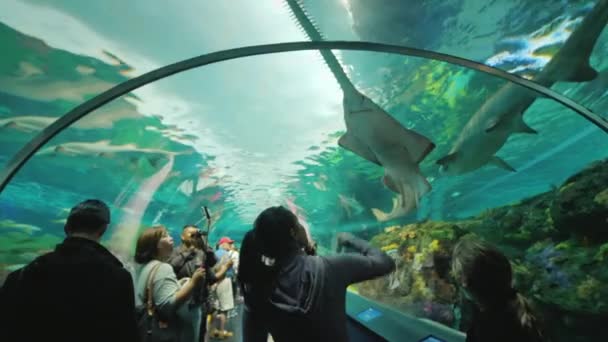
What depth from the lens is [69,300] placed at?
1253 millimetres

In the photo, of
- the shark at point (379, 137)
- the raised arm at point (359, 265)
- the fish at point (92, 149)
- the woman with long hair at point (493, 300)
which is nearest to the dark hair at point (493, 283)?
the woman with long hair at point (493, 300)

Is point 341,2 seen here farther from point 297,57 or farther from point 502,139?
point 502,139

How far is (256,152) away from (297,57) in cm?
571

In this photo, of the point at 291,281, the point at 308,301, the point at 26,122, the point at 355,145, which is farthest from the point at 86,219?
the point at 26,122

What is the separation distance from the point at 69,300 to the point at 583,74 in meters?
8.14

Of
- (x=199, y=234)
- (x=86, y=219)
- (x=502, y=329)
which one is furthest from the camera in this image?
(x=199, y=234)

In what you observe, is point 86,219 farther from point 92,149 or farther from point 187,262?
point 92,149

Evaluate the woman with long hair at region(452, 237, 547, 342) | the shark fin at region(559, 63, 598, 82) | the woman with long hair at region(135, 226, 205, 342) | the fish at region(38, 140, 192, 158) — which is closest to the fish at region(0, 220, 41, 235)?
the fish at region(38, 140, 192, 158)

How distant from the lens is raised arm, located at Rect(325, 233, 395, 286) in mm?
1306

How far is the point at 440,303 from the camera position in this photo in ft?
19.2

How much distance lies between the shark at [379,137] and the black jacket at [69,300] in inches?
131

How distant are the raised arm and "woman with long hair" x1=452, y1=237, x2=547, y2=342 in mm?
471

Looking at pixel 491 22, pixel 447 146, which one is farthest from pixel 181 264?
pixel 447 146

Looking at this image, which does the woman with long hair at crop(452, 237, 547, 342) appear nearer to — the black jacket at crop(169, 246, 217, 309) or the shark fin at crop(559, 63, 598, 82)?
the black jacket at crop(169, 246, 217, 309)
